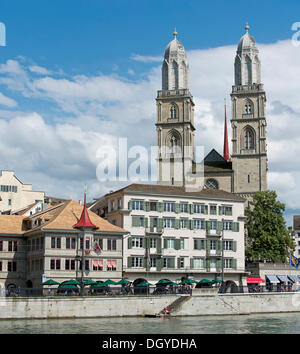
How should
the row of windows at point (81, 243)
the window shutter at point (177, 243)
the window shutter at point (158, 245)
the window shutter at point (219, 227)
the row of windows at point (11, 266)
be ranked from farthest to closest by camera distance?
1. the window shutter at point (219, 227)
2. the window shutter at point (177, 243)
3. the window shutter at point (158, 245)
4. the row of windows at point (11, 266)
5. the row of windows at point (81, 243)

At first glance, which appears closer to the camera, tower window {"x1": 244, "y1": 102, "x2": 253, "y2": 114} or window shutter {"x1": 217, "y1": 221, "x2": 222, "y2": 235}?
window shutter {"x1": 217, "y1": 221, "x2": 222, "y2": 235}

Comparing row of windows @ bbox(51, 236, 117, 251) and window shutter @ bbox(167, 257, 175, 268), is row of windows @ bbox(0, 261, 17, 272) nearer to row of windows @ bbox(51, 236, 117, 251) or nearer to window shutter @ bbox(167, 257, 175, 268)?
row of windows @ bbox(51, 236, 117, 251)

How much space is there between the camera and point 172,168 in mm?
117625

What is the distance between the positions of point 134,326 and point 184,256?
29.3m

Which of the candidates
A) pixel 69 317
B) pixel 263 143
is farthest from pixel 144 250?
pixel 263 143

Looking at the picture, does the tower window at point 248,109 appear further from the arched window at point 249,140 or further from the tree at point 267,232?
the tree at point 267,232

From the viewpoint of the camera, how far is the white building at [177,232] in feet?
258

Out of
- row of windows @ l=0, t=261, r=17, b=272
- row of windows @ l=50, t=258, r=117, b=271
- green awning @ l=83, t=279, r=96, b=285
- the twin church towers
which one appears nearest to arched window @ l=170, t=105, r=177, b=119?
the twin church towers

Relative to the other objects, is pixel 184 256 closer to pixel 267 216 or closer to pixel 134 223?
pixel 134 223

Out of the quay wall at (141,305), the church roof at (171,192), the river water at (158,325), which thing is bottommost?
the river water at (158,325)

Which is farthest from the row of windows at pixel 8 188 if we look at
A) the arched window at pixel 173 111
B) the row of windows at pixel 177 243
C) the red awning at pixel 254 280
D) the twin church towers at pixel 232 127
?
the red awning at pixel 254 280

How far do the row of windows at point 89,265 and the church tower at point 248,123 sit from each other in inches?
1777

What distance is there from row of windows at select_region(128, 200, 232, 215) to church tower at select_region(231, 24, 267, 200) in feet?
92.2

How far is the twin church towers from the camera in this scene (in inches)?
4515
